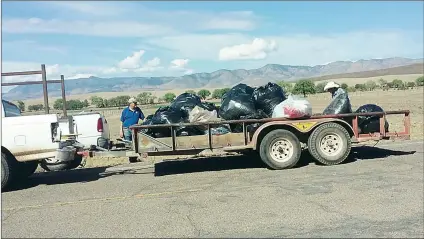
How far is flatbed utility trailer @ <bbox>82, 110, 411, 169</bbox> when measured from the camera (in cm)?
946

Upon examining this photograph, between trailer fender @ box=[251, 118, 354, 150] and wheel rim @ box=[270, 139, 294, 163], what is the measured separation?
319mm

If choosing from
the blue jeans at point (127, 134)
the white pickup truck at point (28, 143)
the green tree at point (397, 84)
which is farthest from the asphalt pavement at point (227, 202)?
the green tree at point (397, 84)

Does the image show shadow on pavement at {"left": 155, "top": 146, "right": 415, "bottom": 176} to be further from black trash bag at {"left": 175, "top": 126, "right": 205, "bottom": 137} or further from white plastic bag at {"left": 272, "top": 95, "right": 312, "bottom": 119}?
white plastic bag at {"left": 272, "top": 95, "right": 312, "bottom": 119}

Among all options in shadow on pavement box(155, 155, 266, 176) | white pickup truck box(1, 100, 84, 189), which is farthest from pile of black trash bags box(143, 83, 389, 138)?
white pickup truck box(1, 100, 84, 189)

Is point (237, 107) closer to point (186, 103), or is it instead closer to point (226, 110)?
point (226, 110)

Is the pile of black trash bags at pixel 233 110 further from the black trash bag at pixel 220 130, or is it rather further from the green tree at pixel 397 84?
the green tree at pixel 397 84

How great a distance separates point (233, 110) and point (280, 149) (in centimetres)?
128

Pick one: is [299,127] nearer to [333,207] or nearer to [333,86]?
[333,86]

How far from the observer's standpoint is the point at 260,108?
410 inches

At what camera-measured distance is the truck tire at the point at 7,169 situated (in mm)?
8602

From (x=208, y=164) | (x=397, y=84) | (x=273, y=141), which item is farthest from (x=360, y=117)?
(x=397, y=84)

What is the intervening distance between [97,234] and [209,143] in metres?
4.27

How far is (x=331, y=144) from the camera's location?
10.0 meters

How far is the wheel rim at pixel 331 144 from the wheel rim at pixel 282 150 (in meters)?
0.75
